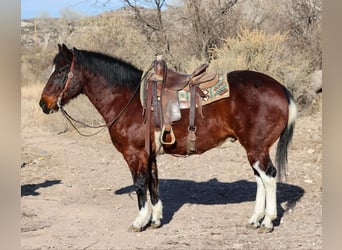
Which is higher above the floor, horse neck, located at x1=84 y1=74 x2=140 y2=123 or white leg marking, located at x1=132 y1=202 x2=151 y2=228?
horse neck, located at x1=84 y1=74 x2=140 y2=123

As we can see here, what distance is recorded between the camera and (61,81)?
16.7 feet

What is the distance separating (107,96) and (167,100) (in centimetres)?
74

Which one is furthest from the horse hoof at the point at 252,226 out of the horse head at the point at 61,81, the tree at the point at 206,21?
the tree at the point at 206,21

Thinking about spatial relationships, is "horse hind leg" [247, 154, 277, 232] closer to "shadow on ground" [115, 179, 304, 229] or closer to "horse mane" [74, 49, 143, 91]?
"shadow on ground" [115, 179, 304, 229]

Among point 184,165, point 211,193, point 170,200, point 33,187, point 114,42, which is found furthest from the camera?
point 114,42

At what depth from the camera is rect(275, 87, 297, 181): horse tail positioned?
5074 mm

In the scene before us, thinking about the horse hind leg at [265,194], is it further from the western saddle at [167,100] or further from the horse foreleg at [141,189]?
the horse foreleg at [141,189]

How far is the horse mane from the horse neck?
65 mm

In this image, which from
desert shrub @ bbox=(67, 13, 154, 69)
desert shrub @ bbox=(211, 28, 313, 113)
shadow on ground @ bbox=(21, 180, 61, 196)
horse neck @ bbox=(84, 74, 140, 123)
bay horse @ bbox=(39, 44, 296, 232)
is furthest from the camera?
desert shrub @ bbox=(67, 13, 154, 69)

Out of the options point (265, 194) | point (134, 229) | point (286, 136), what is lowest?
point (134, 229)

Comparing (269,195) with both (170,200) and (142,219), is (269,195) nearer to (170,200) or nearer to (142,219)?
(142,219)

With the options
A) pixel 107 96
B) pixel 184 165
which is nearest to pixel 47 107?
pixel 107 96

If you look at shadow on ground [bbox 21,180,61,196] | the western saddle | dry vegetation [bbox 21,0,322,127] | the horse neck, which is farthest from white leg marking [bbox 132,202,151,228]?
dry vegetation [bbox 21,0,322,127]

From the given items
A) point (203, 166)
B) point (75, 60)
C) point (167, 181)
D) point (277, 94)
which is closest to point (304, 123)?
point (203, 166)
